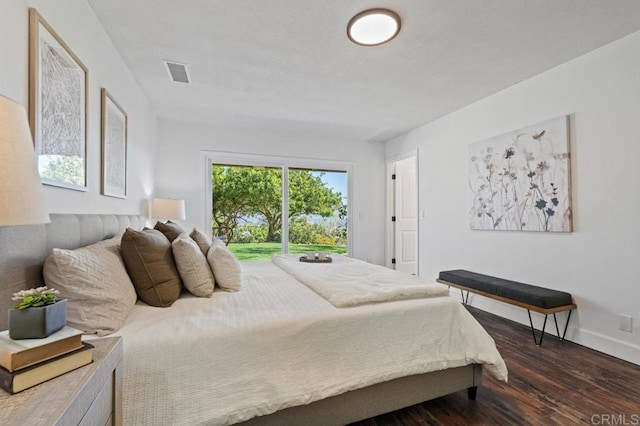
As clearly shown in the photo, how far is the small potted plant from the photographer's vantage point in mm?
742

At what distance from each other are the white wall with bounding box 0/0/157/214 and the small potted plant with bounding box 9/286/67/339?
920mm

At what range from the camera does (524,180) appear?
9.99 feet

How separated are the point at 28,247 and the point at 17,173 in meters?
0.67

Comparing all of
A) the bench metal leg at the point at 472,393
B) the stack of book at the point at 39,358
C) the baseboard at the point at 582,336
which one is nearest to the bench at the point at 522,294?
the baseboard at the point at 582,336

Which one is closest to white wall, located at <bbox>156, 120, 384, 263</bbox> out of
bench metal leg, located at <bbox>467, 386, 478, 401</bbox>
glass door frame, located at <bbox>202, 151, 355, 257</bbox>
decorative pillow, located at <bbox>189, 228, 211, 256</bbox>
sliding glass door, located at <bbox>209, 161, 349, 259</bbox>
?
glass door frame, located at <bbox>202, 151, 355, 257</bbox>

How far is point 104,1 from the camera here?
6.34 ft

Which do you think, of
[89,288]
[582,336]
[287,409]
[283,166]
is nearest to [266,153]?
[283,166]

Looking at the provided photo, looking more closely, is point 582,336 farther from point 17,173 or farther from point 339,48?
point 17,173

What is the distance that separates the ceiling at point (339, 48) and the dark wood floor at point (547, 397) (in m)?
2.48

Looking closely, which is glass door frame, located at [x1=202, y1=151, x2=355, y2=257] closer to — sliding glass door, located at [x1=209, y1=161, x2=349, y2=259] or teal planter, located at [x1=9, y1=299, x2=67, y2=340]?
sliding glass door, located at [x1=209, y1=161, x2=349, y2=259]

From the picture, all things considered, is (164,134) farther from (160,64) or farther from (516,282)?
(516,282)

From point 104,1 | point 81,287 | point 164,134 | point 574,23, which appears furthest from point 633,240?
point 164,134

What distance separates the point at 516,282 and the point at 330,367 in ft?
8.32

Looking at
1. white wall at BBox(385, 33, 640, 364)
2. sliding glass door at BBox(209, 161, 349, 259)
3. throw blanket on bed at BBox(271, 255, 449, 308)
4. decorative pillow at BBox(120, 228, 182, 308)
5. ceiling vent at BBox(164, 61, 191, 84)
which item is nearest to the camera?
decorative pillow at BBox(120, 228, 182, 308)
